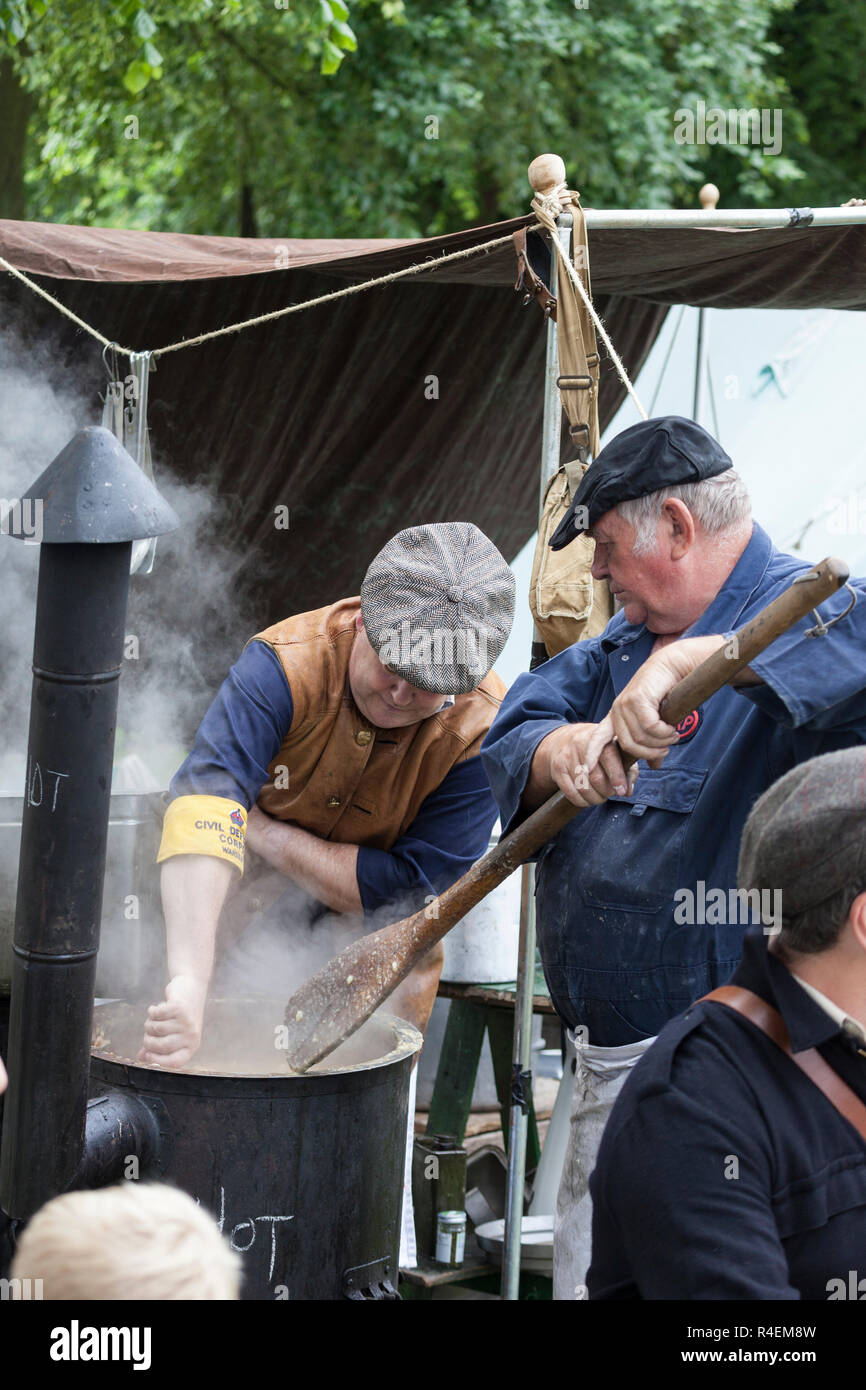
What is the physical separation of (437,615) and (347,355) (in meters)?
2.05

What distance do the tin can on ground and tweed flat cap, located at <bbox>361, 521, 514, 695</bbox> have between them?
5.63ft

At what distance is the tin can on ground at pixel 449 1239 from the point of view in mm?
3957

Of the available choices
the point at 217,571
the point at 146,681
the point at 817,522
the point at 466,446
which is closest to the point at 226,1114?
the point at 146,681

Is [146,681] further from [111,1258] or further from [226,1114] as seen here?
[111,1258]

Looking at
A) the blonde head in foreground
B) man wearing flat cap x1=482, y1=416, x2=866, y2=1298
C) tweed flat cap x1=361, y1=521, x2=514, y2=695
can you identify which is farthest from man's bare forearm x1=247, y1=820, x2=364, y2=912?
the blonde head in foreground

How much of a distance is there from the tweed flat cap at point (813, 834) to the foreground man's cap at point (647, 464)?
2.49ft

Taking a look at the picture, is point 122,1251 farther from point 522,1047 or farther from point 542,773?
point 522,1047

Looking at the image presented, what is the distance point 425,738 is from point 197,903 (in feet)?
2.45

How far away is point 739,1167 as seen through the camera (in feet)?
5.55

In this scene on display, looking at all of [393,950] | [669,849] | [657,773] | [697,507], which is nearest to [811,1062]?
[669,849]

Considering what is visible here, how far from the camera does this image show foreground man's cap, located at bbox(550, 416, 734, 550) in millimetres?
2410

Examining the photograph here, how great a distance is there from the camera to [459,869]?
11.7ft

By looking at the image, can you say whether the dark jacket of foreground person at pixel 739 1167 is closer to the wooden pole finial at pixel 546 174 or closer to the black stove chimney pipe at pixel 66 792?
the black stove chimney pipe at pixel 66 792

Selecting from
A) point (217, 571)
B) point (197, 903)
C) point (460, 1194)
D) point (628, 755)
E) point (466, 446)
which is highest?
point (466, 446)
